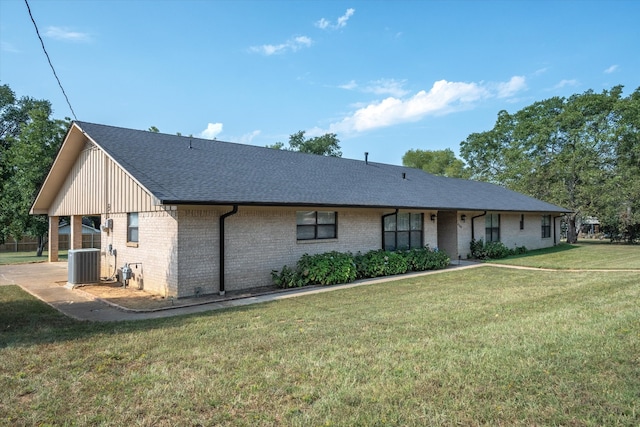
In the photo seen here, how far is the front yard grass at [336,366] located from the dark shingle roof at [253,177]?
3505 mm

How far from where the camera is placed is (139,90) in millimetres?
11766

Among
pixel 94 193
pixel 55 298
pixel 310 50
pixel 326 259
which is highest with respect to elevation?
pixel 310 50

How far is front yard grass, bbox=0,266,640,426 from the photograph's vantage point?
11.4 ft

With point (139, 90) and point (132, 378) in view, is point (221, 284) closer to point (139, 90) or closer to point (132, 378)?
point (132, 378)

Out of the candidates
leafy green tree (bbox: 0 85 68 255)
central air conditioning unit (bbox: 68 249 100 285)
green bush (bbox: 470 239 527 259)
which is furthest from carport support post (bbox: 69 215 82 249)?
green bush (bbox: 470 239 527 259)

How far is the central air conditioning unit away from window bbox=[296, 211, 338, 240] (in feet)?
20.1

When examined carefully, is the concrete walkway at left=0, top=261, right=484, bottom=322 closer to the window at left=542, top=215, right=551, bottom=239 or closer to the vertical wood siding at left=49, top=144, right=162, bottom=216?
the vertical wood siding at left=49, top=144, right=162, bottom=216

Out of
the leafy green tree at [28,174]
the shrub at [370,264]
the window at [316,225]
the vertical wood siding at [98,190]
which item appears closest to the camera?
the vertical wood siding at [98,190]

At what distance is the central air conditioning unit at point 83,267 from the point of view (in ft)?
36.7

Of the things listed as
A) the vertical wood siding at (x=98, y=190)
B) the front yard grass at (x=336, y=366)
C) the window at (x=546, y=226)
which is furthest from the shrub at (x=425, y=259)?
the window at (x=546, y=226)

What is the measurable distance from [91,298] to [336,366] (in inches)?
308

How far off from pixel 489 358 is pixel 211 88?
14496mm

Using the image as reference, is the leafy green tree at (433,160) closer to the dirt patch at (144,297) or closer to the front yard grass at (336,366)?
the dirt patch at (144,297)

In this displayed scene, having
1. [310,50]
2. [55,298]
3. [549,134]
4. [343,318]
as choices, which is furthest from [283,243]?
[549,134]
